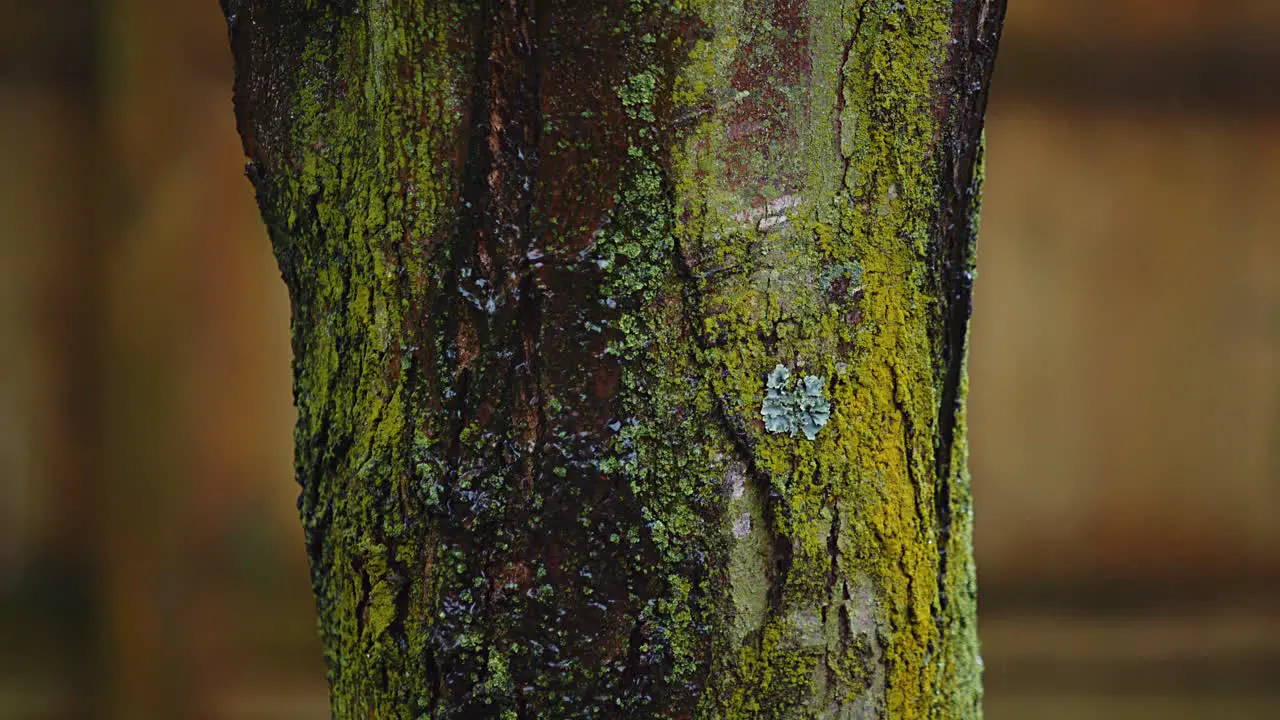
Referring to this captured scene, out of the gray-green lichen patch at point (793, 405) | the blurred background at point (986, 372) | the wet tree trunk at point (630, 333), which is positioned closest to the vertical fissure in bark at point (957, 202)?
the wet tree trunk at point (630, 333)

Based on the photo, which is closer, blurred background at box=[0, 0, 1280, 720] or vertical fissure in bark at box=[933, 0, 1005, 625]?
vertical fissure in bark at box=[933, 0, 1005, 625]

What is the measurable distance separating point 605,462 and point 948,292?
239 millimetres

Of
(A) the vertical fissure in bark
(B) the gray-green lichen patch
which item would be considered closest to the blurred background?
(A) the vertical fissure in bark

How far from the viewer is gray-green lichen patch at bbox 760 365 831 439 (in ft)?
1.90

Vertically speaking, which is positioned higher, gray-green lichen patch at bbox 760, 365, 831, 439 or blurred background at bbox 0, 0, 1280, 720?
blurred background at bbox 0, 0, 1280, 720

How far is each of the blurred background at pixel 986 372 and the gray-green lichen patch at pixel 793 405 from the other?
171 centimetres

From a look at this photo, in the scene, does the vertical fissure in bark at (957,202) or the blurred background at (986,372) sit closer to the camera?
the vertical fissure in bark at (957,202)

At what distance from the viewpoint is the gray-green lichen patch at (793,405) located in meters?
0.58

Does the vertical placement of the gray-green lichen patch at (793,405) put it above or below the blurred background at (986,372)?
below

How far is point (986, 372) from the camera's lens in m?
2.20

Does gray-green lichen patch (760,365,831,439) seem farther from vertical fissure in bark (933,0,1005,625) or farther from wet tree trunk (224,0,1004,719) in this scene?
vertical fissure in bark (933,0,1005,625)

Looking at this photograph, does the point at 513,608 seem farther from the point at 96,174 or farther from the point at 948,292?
the point at 96,174

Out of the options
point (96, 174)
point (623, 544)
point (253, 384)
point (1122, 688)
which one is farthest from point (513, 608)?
point (1122, 688)

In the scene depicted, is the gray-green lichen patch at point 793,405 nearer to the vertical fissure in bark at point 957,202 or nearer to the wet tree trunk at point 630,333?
the wet tree trunk at point 630,333
